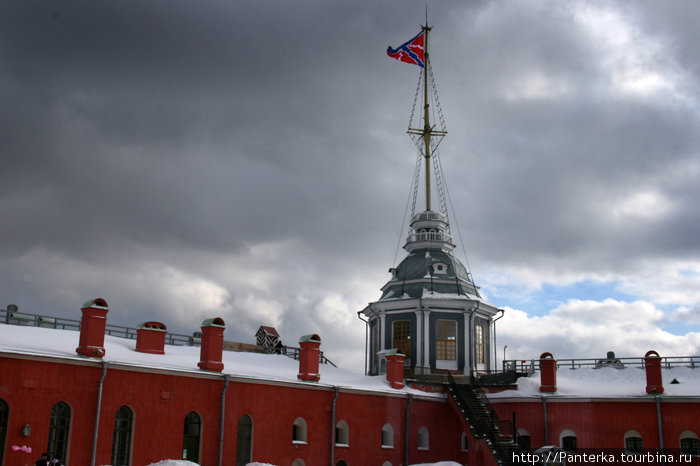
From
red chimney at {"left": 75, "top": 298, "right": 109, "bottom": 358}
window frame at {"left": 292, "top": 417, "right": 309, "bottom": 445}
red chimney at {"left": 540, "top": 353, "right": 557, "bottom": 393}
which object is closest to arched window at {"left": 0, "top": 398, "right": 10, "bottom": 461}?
red chimney at {"left": 75, "top": 298, "right": 109, "bottom": 358}

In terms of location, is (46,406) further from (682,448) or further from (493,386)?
(682,448)

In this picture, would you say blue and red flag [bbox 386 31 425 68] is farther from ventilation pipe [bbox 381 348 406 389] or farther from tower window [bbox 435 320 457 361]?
ventilation pipe [bbox 381 348 406 389]

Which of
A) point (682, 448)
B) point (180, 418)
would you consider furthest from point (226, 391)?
point (682, 448)

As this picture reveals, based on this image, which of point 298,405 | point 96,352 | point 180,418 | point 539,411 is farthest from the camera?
point 539,411

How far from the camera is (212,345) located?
2777cm

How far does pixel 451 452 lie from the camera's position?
36.1 meters

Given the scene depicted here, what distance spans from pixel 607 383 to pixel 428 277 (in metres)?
10.9

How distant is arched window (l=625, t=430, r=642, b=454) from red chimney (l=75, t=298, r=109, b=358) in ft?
77.3

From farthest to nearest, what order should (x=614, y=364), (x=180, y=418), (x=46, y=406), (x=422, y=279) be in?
(x=422, y=279) → (x=614, y=364) → (x=180, y=418) → (x=46, y=406)

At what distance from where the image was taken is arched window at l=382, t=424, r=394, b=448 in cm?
3397

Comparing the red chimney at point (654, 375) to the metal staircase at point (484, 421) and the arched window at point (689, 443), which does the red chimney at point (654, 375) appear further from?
the metal staircase at point (484, 421)

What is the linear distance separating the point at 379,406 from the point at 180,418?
10.6m

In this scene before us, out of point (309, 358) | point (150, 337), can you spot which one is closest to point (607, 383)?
point (309, 358)

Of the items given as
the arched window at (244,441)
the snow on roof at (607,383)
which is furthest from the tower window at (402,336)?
the arched window at (244,441)
